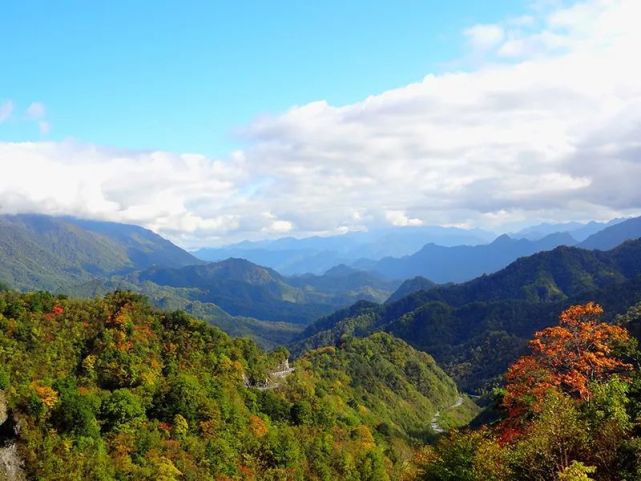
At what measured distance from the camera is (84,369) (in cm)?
7269

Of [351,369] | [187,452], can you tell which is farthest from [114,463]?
[351,369]

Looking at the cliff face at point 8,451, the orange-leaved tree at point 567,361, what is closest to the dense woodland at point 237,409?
the orange-leaved tree at point 567,361

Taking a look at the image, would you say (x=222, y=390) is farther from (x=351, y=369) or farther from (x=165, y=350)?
(x=351, y=369)

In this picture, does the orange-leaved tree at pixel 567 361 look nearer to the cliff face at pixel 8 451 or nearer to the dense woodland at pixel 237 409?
the dense woodland at pixel 237 409

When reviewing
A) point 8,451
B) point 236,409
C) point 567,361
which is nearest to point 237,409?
point 236,409

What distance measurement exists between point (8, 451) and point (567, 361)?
5119 centimetres

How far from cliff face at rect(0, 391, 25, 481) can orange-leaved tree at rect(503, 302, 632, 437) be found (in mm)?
45006

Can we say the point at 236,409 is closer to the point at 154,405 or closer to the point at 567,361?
the point at 154,405

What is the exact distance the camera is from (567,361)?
39125mm

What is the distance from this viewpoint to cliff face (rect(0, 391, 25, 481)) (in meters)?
48.6

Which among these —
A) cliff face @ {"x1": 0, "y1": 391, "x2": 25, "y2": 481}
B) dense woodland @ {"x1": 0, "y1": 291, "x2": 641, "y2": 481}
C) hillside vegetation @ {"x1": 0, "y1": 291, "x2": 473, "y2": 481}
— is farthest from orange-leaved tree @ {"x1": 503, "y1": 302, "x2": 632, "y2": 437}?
cliff face @ {"x1": 0, "y1": 391, "x2": 25, "y2": 481}

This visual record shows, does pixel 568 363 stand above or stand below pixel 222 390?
above

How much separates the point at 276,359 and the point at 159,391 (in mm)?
45005

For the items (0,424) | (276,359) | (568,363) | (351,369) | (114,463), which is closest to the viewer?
(568,363)
